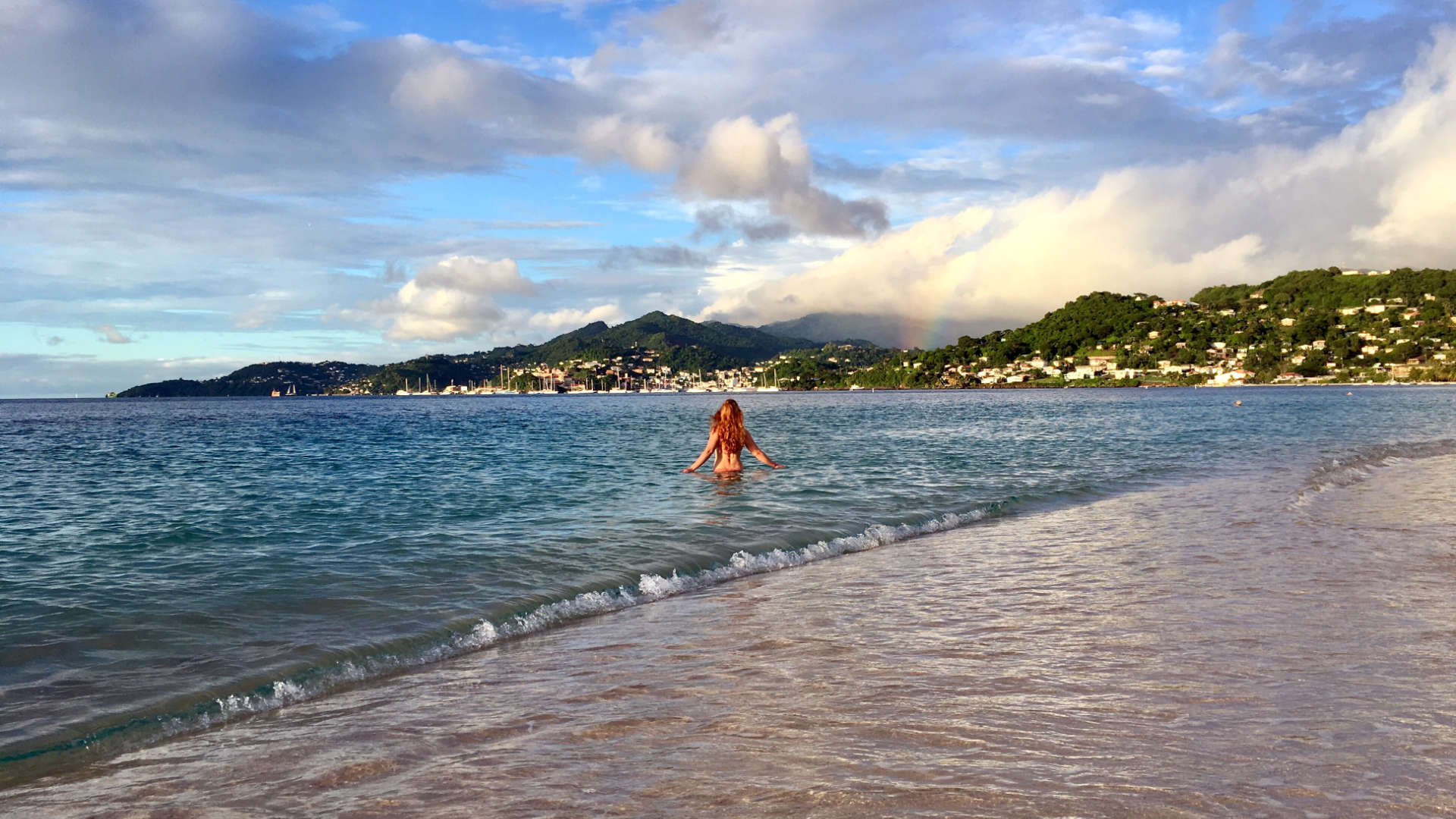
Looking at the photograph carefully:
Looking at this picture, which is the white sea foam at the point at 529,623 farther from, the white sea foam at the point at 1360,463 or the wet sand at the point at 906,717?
the white sea foam at the point at 1360,463

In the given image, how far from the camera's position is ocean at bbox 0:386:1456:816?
5156 millimetres

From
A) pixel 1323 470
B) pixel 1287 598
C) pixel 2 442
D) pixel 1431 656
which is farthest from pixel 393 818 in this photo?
pixel 2 442

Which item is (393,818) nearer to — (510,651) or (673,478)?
(510,651)

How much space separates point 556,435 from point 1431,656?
5528 centimetres

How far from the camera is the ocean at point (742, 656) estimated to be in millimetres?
5156

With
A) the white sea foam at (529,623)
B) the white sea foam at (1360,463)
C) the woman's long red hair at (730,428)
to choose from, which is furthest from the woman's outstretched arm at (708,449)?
the white sea foam at (1360,463)

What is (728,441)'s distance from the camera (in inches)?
1017

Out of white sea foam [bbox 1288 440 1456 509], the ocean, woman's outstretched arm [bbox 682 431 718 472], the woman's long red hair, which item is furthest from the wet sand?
the woman's long red hair

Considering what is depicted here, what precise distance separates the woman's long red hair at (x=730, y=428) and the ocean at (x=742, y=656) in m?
5.03

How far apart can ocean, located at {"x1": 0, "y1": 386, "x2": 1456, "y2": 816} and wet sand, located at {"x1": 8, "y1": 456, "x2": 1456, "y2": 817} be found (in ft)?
0.11

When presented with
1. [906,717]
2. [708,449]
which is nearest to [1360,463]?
[708,449]

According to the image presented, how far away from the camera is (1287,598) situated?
31.4 ft

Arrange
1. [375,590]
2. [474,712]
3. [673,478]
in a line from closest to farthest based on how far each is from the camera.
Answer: [474,712]
[375,590]
[673,478]

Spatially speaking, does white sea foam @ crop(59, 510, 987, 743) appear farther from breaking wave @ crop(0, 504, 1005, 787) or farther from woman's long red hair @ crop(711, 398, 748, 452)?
woman's long red hair @ crop(711, 398, 748, 452)
